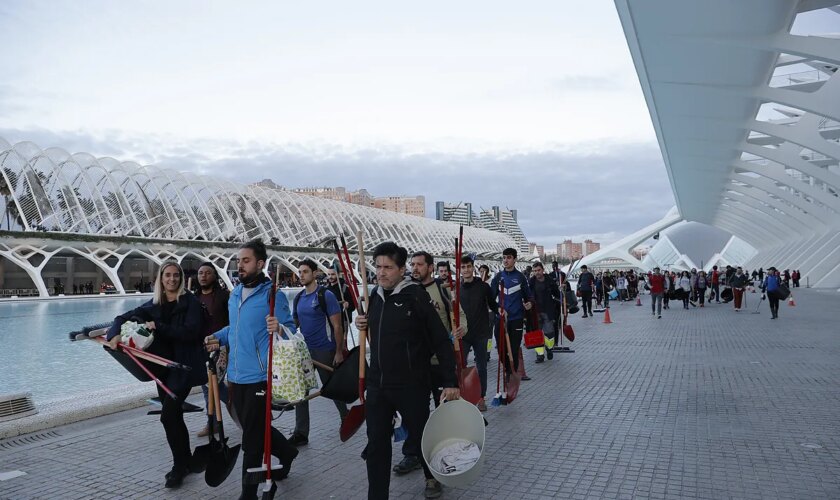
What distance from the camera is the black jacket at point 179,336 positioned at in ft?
14.2

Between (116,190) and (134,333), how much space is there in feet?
168

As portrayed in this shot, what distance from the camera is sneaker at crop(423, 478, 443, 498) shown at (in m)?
3.91

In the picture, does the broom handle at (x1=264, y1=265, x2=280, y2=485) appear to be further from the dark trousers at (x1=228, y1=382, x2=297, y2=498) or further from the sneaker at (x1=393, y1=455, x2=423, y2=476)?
the sneaker at (x1=393, y1=455, x2=423, y2=476)

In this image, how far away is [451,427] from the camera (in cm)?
382

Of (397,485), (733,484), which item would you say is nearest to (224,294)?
(397,485)

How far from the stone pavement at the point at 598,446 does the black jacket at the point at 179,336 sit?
759 millimetres

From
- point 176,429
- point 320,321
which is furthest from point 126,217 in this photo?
point 176,429

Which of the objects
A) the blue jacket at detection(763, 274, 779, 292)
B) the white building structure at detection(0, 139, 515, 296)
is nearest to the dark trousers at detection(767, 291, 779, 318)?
the blue jacket at detection(763, 274, 779, 292)

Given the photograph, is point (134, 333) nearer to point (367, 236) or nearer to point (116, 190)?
point (116, 190)

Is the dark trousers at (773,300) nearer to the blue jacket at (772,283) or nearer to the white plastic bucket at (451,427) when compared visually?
the blue jacket at (772,283)

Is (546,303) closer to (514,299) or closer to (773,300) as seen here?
(514,299)

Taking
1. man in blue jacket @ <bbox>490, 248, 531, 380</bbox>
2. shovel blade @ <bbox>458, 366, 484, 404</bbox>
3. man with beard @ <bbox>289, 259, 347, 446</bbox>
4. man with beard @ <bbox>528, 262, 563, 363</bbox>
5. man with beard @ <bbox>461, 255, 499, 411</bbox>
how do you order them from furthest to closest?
man with beard @ <bbox>528, 262, 563, 363</bbox>, man in blue jacket @ <bbox>490, 248, 531, 380</bbox>, man with beard @ <bbox>461, 255, 499, 411</bbox>, man with beard @ <bbox>289, 259, 347, 446</bbox>, shovel blade @ <bbox>458, 366, 484, 404</bbox>

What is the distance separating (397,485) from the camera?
4.22 metres

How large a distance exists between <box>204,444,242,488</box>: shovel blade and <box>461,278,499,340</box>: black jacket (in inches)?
126
